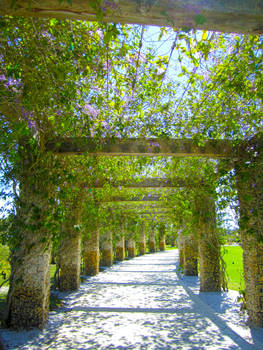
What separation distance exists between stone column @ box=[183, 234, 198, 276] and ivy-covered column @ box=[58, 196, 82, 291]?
4085 mm

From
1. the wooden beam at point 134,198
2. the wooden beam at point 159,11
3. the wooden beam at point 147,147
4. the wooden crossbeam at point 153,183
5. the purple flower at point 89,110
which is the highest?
the purple flower at point 89,110

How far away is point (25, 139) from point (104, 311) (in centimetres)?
375

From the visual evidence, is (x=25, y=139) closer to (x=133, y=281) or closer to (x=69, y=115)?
(x=69, y=115)

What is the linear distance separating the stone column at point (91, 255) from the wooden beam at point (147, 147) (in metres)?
6.25

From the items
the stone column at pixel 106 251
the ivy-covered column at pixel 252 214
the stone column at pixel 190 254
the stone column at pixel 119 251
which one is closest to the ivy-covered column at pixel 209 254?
the ivy-covered column at pixel 252 214

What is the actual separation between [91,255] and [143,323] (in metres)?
6.04

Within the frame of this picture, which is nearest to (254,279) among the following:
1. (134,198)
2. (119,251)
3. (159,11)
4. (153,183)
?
(153,183)

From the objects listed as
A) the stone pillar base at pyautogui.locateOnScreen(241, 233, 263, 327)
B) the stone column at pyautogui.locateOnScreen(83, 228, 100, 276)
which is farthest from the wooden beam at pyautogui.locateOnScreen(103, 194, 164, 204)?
the stone pillar base at pyautogui.locateOnScreen(241, 233, 263, 327)

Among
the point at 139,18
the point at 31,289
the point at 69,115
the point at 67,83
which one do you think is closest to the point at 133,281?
the point at 31,289

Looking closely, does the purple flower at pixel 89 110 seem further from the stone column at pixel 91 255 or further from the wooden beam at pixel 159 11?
the stone column at pixel 91 255

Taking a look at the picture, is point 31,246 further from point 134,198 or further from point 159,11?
point 134,198

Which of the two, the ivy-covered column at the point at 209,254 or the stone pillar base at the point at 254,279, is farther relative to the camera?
the ivy-covered column at the point at 209,254

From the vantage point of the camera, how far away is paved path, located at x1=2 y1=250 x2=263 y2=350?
3.76 metres

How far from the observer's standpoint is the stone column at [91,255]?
10.3 metres
